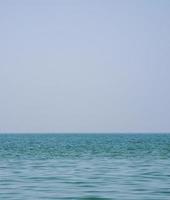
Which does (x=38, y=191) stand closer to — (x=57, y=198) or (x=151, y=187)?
(x=57, y=198)

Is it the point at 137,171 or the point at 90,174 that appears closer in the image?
the point at 90,174

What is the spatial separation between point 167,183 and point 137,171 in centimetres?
618

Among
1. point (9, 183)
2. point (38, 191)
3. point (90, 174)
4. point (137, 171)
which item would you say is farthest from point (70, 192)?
point (137, 171)

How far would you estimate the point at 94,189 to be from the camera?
69.2ft

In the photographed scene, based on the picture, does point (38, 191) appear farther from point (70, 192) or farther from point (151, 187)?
point (151, 187)

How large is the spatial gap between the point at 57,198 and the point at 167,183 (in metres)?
6.59

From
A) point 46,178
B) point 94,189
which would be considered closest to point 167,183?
point 94,189

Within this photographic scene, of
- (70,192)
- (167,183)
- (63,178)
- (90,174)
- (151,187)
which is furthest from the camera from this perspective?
(90,174)

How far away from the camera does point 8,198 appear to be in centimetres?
1858

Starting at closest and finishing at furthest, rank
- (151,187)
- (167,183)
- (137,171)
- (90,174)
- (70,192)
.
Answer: (70,192) → (151,187) → (167,183) → (90,174) → (137,171)

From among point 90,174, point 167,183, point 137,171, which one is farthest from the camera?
point 137,171

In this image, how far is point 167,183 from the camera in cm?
2309

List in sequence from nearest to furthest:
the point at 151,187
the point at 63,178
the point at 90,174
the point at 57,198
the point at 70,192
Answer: the point at 57,198
the point at 70,192
the point at 151,187
the point at 63,178
the point at 90,174

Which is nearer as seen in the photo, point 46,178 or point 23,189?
point 23,189
